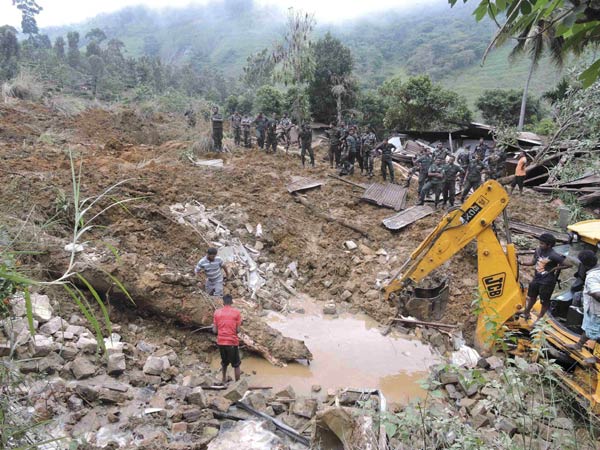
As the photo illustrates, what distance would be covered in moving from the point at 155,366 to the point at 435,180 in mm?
8451

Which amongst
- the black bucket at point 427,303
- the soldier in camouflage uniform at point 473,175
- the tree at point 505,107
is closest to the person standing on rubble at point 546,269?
the black bucket at point 427,303

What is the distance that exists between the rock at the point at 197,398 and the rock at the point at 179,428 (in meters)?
0.34

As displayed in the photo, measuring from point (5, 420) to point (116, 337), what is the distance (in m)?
3.05

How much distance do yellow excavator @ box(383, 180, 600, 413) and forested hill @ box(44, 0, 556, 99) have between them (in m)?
22.1

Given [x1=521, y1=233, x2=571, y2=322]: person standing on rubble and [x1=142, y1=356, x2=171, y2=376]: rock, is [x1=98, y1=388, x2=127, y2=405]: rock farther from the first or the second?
[x1=521, y1=233, x2=571, y2=322]: person standing on rubble

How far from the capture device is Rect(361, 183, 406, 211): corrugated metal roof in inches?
440

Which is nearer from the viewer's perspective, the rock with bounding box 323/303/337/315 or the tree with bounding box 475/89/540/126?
the rock with bounding box 323/303/337/315

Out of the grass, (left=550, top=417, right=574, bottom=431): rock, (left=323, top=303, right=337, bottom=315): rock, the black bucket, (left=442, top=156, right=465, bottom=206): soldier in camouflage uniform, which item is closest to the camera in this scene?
(left=550, top=417, right=574, bottom=431): rock

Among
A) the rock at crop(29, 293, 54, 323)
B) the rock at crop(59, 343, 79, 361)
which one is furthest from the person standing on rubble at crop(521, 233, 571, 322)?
the rock at crop(29, 293, 54, 323)

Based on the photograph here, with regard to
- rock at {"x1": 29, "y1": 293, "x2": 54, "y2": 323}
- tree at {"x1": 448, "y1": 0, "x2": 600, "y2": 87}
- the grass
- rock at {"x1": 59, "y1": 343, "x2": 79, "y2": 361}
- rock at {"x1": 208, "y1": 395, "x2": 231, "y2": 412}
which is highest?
tree at {"x1": 448, "y1": 0, "x2": 600, "y2": 87}

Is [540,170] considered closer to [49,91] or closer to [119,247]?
[119,247]

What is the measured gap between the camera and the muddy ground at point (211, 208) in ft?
23.8

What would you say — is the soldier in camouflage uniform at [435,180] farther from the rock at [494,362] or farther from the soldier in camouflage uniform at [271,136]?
the soldier in camouflage uniform at [271,136]

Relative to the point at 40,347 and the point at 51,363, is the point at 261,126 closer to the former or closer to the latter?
the point at 40,347
